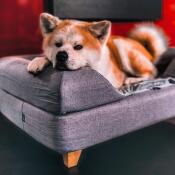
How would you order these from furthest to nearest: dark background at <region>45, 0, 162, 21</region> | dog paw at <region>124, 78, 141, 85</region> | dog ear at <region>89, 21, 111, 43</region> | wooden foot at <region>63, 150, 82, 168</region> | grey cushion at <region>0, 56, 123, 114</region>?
dark background at <region>45, 0, 162, 21</region> < dog paw at <region>124, 78, 141, 85</region> < dog ear at <region>89, 21, 111, 43</region> < wooden foot at <region>63, 150, 82, 168</region> < grey cushion at <region>0, 56, 123, 114</region>

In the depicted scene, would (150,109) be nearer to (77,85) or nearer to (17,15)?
(77,85)

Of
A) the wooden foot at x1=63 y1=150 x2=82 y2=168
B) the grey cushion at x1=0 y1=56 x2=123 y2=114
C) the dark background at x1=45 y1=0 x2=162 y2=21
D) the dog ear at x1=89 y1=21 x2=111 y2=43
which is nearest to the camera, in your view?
the grey cushion at x1=0 y1=56 x2=123 y2=114

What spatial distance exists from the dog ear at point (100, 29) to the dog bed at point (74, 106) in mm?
250

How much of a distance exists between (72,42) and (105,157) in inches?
22.9

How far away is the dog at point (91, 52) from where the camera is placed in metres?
1.37

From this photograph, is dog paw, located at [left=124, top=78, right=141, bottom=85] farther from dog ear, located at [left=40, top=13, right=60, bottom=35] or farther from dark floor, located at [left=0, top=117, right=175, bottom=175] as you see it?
dog ear, located at [left=40, top=13, right=60, bottom=35]

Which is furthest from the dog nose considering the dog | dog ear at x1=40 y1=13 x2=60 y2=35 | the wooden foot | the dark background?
the dark background

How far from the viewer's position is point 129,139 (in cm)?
162

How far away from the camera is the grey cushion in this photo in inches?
48.1

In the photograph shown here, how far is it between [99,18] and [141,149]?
44.0 inches

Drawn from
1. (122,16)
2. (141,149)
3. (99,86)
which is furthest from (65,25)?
(122,16)

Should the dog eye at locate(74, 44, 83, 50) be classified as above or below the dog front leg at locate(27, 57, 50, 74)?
above

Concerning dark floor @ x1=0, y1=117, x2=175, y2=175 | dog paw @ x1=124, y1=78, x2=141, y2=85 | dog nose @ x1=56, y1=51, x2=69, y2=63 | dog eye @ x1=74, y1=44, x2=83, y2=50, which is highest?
dog eye @ x1=74, y1=44, x2=83, y2=50

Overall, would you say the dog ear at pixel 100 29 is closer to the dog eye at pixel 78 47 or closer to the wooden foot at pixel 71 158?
the dog eye at pixel 78 47
